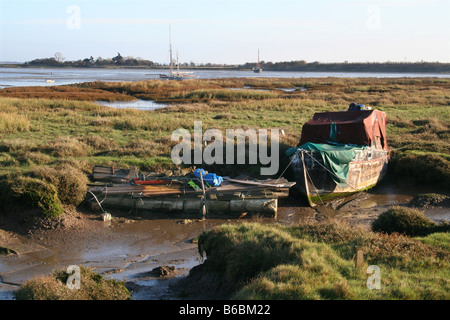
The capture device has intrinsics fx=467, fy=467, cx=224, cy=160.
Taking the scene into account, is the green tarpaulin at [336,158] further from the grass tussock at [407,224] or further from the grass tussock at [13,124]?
the grass tussock at [13,124]

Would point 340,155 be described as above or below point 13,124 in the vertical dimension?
below

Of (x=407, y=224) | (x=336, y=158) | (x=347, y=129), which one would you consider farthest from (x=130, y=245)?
(x=347, y=129)

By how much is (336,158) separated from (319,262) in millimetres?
9154

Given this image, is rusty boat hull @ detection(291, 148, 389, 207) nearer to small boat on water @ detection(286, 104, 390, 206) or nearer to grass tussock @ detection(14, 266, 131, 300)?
small boat on water @ detection(286, 104, 390, 206)

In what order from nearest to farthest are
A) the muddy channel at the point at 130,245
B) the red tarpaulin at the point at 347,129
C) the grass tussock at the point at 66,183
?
the muddy channel at the point at 130,245, the grass tussock at the point at 66,183, the red tarpaulin at the point at 347,129

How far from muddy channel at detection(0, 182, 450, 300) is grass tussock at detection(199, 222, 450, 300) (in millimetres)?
1409

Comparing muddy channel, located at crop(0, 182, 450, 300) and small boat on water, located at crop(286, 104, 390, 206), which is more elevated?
small boat on water, located at crop(286, 104, 390, 206)

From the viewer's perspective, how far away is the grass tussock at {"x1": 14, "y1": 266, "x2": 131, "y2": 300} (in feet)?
23.2

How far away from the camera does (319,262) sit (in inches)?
310

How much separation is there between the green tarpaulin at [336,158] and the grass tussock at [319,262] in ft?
20.4

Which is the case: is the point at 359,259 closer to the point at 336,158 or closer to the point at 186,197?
the point at 186,197

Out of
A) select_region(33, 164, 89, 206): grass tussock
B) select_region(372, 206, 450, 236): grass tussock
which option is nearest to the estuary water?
select_region(33, 164, 89, 206): grass tussock

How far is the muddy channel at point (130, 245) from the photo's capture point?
389 inches

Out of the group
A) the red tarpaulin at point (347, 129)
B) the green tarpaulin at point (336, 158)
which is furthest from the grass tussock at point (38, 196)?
the red tarpaulin at point (347, 129)
